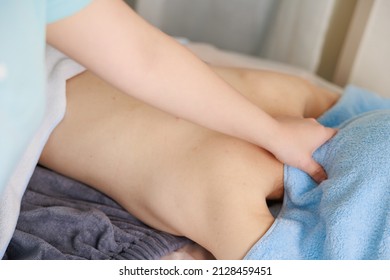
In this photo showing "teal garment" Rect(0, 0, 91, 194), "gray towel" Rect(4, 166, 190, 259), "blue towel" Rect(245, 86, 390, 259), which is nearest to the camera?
"teal garment" Rect(0, 0, 91, 194)

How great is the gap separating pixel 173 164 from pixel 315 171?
10.1 inches

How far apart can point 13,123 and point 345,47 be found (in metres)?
1.12

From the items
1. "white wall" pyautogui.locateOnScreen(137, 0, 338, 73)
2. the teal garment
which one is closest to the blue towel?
the teal garment

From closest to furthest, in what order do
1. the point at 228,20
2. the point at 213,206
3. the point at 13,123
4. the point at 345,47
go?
1. the point at 13,123
2. the point at 213,206
3. the point at 345,47
4. the point at 228,20

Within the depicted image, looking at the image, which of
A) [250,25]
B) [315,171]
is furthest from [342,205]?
[250,25]

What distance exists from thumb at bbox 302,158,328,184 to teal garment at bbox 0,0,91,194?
499mm

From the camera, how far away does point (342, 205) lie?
0.86 m

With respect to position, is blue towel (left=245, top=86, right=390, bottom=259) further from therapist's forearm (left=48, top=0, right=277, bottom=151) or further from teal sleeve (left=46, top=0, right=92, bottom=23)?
teal sleeve (left=46, top=0, right=92, bottom=23)

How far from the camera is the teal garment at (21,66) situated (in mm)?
646

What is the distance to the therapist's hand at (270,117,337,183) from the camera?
0.93 m

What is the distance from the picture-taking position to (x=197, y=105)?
81 cm

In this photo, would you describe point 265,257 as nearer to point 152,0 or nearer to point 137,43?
point 137,43

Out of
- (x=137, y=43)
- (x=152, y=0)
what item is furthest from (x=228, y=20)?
(x=137, y=43)
